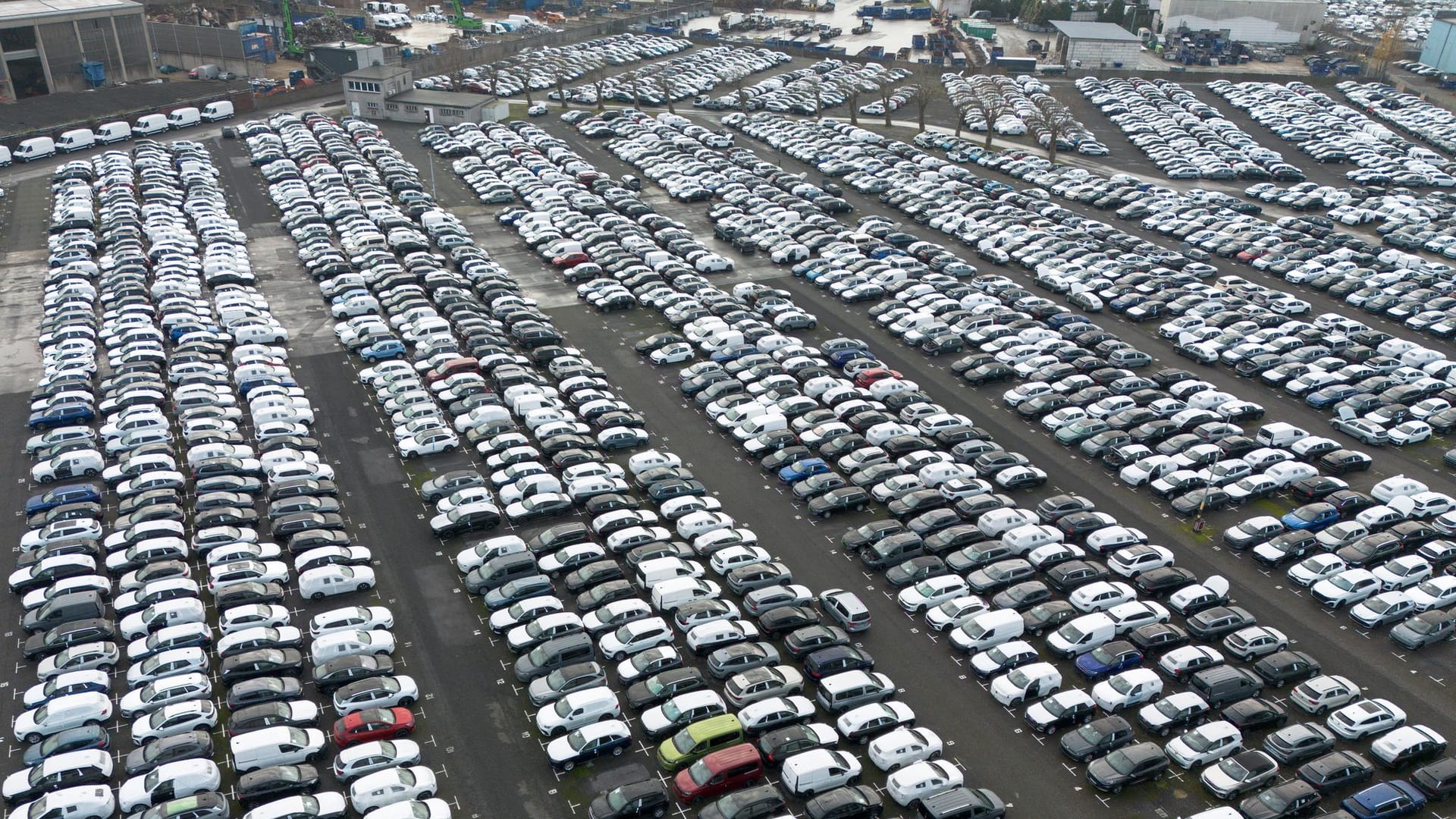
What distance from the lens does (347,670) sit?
41719 millimetres

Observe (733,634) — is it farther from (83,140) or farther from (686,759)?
(83,140)

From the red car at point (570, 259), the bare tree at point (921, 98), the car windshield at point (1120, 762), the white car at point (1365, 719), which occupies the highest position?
the bare tree at point (921, 98)

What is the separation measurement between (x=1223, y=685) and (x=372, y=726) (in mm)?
30501

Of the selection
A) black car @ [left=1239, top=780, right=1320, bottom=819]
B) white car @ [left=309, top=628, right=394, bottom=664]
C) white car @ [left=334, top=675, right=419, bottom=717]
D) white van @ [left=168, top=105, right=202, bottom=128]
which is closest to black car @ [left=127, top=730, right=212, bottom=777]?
white car @ [left=334, top=675, right=419, bottom=717]

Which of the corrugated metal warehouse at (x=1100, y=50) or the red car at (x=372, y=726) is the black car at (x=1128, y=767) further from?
the corrugated metal warehouse at (x=1100, y=50)

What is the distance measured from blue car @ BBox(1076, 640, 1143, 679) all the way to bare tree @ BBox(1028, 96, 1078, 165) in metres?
76.6

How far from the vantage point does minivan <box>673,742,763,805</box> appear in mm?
36969

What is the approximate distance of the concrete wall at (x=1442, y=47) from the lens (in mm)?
154250

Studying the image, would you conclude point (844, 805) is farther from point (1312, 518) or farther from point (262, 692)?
point (1312, 518)

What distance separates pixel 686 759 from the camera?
38.1 metres

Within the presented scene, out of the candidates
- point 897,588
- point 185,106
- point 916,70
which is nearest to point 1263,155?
point 916,70

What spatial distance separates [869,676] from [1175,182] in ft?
276

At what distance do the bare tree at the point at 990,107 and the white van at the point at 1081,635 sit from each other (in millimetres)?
82121

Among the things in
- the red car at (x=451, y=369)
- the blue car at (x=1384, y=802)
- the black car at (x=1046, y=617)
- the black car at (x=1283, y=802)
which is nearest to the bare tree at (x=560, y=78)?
the red car at (x=451, y=369)
